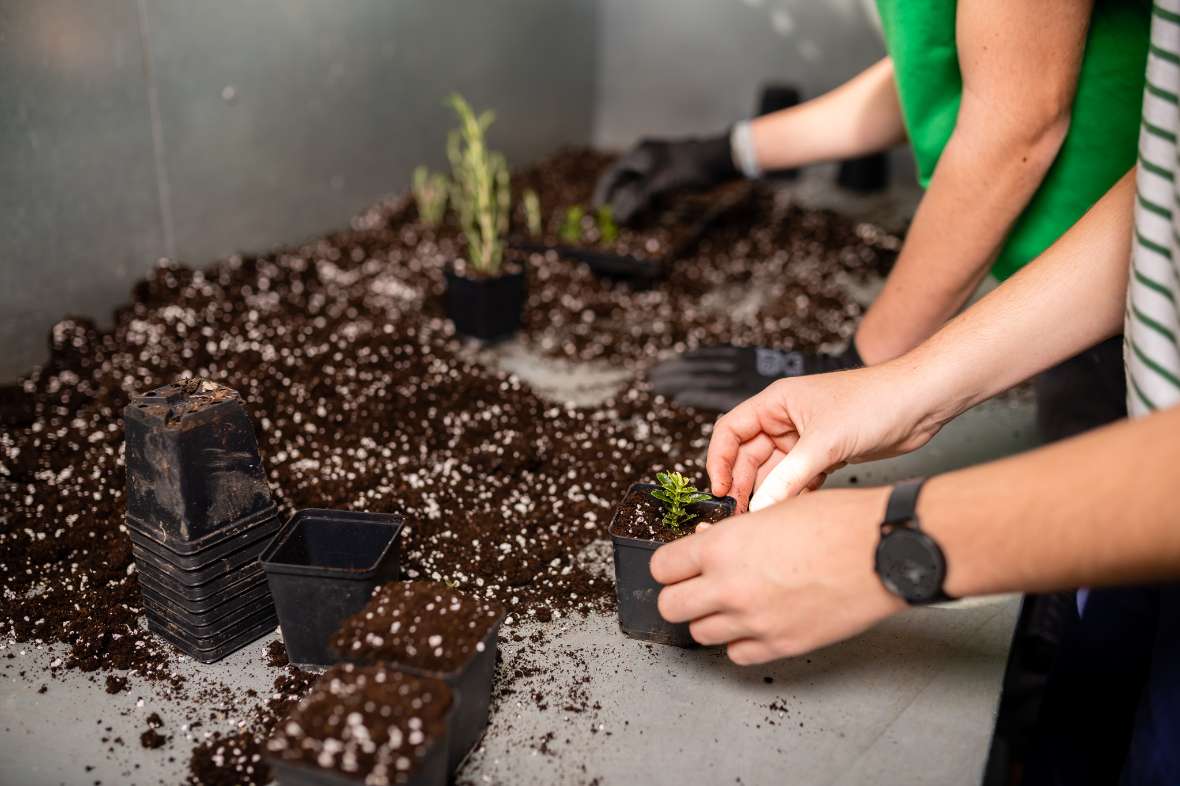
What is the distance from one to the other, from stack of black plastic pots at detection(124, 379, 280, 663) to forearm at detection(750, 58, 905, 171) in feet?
5.35

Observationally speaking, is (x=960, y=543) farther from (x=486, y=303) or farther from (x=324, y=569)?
(x=486, y=303)

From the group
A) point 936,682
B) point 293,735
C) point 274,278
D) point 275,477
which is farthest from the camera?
point 274,278

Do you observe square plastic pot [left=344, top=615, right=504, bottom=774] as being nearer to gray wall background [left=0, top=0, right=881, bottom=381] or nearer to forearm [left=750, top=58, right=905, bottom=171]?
gray wall background [left=0, top=0, right=881, bottom=381]

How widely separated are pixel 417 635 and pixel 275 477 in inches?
24.2

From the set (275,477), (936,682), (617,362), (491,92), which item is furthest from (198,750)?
(491,92)

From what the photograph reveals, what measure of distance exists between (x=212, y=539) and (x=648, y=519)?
1.79 ft

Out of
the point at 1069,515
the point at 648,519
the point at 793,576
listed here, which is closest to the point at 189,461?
the point at 648,519

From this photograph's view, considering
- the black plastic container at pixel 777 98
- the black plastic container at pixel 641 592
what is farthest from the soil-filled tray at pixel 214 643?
the black plastic container at pixel 777 98

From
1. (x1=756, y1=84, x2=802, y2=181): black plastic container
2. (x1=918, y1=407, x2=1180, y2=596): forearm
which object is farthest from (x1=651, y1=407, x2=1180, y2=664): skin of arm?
(x1=756, y1=84, x2=802, y2=181): black plastic container

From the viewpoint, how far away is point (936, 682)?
1.21 meters

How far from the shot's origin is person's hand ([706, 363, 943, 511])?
1.17m

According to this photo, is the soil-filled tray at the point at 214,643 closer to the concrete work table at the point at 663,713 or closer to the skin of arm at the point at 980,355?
the concrete work table at the point at 663,713

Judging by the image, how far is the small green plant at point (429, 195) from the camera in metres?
2.73

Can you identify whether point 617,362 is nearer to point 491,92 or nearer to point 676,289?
point 676,289
